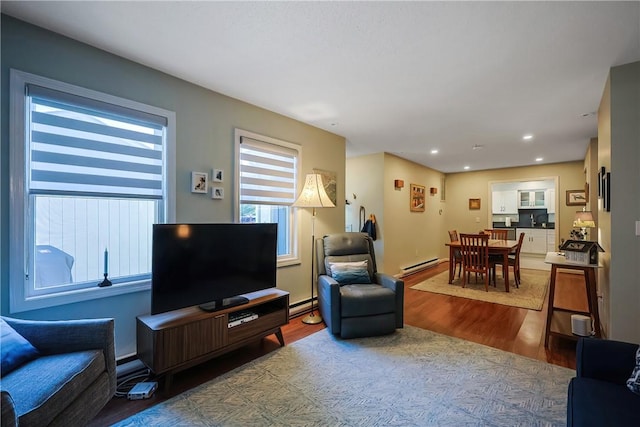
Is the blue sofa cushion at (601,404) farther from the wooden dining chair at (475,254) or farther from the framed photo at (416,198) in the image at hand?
the framed photo at (416,198)

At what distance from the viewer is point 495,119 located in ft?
11.7

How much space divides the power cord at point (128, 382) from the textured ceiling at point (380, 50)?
2.44 m

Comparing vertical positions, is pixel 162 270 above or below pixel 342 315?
above

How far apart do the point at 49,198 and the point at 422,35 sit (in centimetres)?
275

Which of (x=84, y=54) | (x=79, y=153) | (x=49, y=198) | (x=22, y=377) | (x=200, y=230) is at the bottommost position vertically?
(x=22, y=377)

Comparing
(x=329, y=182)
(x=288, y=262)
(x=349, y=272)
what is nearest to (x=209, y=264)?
(x=288, y=262)

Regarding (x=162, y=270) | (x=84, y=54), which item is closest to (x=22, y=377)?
(x=162, y=270)

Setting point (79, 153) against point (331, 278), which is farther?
point (331, 278)

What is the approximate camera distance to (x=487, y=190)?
291 inches

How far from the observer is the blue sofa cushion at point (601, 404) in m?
1.14

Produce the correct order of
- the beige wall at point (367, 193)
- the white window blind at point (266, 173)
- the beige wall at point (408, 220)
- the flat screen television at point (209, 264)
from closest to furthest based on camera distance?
1. the flat screen television at point (209, 264)
2. the white window blind at point (266, 173)
3. the beige wall at point (367, 193)
4. the beige wall at point (408, 220)

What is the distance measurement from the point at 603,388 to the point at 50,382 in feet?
8.38

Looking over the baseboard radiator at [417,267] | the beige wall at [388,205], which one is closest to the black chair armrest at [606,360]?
the beige wall at [388,205]

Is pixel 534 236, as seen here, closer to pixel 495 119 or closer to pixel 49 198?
pixel 495 119
